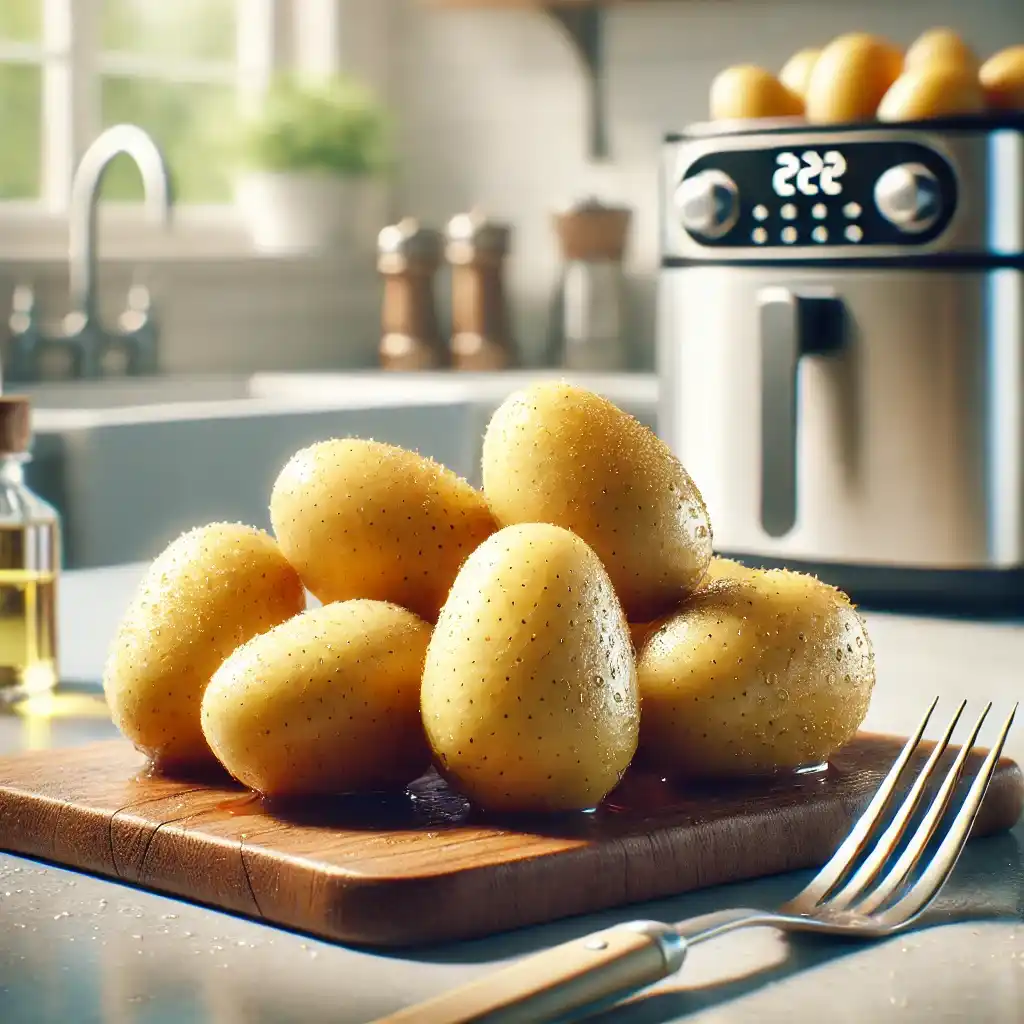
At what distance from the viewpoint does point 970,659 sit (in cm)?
102

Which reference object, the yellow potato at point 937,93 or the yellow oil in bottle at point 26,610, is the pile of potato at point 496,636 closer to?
the yellow oil in bottle at point 26,610

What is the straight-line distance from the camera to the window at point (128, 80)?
3.35 m

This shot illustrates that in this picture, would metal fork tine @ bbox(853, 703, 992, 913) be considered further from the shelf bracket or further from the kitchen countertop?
the shelf bracket

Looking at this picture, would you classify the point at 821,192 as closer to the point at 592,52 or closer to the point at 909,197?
the point at 909,197

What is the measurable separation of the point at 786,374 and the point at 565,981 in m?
0.98

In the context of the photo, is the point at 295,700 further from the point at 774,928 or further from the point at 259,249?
the point at 259,249

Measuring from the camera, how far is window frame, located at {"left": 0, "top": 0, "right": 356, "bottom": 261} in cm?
326

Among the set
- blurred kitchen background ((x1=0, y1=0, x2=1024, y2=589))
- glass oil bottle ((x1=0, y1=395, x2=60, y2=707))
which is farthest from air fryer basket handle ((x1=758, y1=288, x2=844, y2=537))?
blurred kitchen background ((x1=0, y1=0, x2=1024, y2=589))

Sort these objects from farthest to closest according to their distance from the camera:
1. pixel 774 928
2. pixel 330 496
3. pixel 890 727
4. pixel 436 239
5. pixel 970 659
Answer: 1. pixel 436 239
2. pixel 970 659
3. pixel 890 727
4. pixel 330 496
5. pixel 774 928

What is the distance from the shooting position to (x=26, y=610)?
0.89 m

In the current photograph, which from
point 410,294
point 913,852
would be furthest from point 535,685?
point 410,294

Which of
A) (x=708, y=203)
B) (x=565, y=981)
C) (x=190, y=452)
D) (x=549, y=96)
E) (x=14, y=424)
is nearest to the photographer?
(x=565, y=981)

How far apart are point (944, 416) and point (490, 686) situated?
2.73 feet

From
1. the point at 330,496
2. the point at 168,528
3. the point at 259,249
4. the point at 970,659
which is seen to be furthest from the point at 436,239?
the point at 330,496
